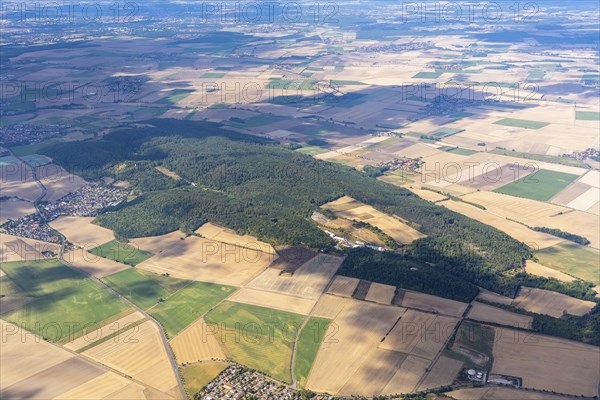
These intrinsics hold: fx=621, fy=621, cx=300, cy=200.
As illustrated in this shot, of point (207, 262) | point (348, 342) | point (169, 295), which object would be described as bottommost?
point (348, 342)

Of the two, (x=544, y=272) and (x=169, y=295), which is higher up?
(x=544, y=272)

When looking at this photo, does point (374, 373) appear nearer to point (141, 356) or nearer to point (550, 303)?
point (141, 356)

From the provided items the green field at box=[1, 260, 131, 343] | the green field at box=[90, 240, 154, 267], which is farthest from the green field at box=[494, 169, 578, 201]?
the green field at box=[1, 260, 131, 343]

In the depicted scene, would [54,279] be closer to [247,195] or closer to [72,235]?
[72,235]

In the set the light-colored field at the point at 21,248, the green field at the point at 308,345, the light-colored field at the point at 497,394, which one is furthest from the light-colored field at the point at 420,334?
the light-colored field at the point at 21,248

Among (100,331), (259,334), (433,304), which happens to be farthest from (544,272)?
(100,331)

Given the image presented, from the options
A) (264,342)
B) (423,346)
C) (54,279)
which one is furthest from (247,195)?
(423,346)

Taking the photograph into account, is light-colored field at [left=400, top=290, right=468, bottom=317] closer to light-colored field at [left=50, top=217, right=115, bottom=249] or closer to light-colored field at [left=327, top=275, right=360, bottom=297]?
light-colored field at [left=327, top=275, right=360, bottom=297]
